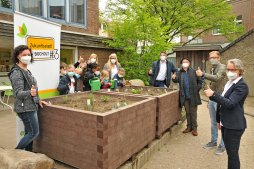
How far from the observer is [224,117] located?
2.91m

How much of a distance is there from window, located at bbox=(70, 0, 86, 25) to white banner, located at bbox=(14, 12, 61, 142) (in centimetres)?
722

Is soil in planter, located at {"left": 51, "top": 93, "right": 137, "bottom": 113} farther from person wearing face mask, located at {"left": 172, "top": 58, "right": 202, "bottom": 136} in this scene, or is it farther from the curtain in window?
the curtain in window

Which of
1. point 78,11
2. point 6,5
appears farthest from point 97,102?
point 78,11

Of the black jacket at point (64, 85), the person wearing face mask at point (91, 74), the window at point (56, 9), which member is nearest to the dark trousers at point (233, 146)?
the black jacket at point (64, 85)

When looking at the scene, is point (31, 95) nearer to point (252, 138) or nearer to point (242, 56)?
point (252, 138)

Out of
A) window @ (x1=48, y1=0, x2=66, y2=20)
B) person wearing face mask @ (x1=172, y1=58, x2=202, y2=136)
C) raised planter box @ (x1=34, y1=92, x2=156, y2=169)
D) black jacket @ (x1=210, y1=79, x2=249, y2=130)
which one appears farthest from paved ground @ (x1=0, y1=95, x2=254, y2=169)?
window @ (x1=48, y1=0, x2=66, y2=20)

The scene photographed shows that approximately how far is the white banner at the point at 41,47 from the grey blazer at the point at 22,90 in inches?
28.5

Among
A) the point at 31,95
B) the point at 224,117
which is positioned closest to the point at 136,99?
the point at 224,117

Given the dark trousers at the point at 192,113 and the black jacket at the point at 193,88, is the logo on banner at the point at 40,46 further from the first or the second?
the dark trousers at the point at 192,113

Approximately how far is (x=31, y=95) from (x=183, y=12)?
15455 mm

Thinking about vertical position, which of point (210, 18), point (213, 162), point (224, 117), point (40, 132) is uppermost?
point (210, 18)

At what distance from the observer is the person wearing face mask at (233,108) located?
2.74 meters

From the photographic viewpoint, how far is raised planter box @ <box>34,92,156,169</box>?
2.64m

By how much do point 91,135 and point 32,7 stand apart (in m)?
8.22
